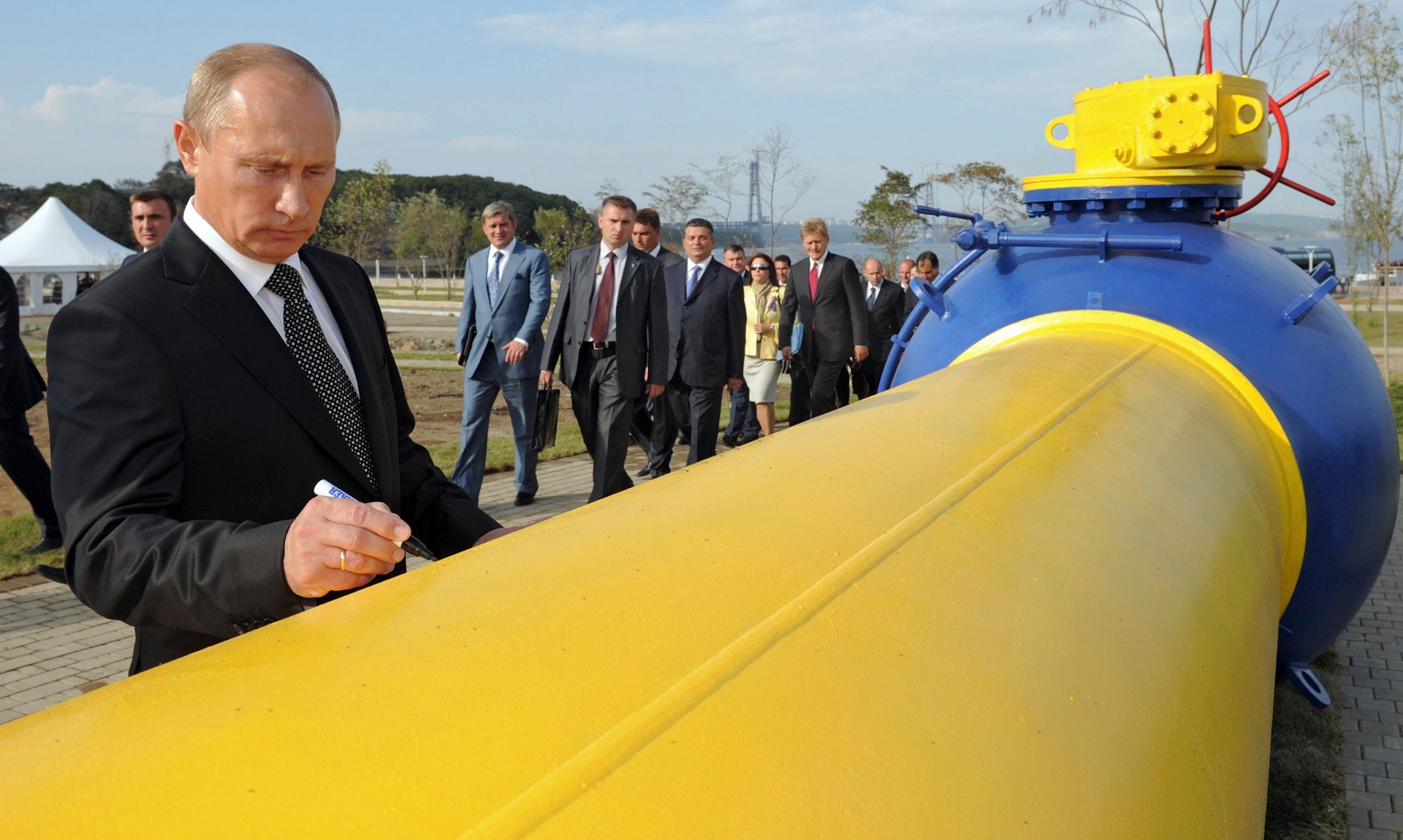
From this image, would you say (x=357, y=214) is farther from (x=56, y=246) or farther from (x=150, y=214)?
(x=150, y=214)

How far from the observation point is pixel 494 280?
26.2 ft

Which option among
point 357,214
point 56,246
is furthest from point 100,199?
point 357,214

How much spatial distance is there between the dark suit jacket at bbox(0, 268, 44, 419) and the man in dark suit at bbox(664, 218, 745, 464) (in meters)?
4.20


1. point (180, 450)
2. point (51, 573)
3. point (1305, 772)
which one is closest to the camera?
point (180, 450)

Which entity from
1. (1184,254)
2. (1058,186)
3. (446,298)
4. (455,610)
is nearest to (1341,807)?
(1184,254)

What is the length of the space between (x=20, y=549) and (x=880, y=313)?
27.9ft

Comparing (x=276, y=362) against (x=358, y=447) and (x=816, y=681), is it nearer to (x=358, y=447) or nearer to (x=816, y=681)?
(x=358, y=447)

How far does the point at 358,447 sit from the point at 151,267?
45cm

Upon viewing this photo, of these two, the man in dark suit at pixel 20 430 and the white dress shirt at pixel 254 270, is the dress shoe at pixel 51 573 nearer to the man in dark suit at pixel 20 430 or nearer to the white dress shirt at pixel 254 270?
the man in dark suit at pixel 20 430

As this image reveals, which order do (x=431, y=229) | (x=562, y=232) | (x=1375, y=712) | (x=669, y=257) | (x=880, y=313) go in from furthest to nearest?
(x=431, y=229) → (x=562, y=232) → (x=880, y=313) → (x=669, y=257) → (x=1375, y=712)

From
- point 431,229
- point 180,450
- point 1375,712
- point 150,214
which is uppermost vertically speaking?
point 431,229

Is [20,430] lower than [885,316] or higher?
lower

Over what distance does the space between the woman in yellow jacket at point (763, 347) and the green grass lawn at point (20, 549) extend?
18.7 ft

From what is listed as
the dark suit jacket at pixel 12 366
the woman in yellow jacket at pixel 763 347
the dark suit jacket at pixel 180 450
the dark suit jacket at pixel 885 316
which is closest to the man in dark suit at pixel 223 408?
the dark suit jacket at pixel 180 450
